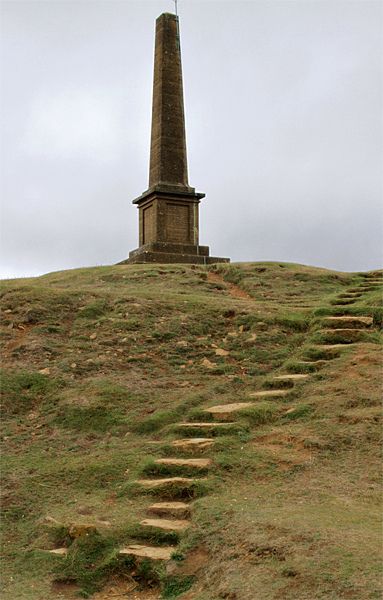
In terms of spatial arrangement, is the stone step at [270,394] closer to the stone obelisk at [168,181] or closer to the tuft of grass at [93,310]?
the tuft of grass at [93,310]

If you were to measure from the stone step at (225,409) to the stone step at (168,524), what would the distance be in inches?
94.3

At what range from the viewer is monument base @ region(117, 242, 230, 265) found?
20.1 m

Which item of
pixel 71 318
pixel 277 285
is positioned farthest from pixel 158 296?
pixel 277 285

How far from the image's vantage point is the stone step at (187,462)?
8156mm

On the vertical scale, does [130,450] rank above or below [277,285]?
below

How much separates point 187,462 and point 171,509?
2.93ft

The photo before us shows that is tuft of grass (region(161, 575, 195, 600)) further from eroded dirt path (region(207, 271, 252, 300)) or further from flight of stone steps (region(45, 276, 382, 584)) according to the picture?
eroded dirt path (region(207, 271, 252, 300))

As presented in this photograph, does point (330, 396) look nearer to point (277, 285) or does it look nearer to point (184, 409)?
point (184, 409)

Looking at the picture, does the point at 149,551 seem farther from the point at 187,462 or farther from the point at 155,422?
the point at 155,422

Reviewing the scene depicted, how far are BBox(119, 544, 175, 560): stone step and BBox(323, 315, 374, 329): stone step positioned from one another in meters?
6.43

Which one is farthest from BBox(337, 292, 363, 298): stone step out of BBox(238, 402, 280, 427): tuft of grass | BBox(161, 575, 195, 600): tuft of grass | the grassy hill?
BBox(161, 575, 195, 600): tuft of grass

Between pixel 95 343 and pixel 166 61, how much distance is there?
41.6ft

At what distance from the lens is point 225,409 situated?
969 centimetres

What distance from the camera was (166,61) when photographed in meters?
22.1
